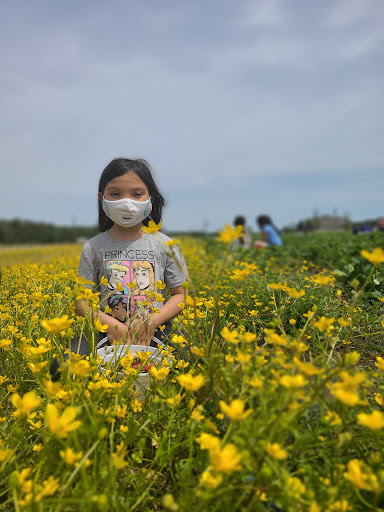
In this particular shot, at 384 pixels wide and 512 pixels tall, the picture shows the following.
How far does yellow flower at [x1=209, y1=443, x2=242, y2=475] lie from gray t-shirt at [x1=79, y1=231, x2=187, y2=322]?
4.74 feet

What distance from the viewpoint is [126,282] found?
89.1 inches

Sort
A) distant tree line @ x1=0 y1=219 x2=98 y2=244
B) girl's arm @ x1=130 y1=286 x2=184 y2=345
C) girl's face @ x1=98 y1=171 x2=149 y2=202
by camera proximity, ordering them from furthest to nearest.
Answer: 1. distant tree line @ x1=0 y1=219 x2=98 y2=244
2. girl's face @ x1=98 y1=171 x2=149 y2=202
3. girl's arm @ x1=130 y1=286 x2=184 y2=345

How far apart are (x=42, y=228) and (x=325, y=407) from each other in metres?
52.7

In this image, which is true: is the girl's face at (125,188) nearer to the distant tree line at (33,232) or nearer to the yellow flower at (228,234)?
the yellow flower at (228,234)

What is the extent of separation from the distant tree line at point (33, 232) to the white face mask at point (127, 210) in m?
41.6

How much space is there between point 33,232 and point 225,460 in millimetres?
52062

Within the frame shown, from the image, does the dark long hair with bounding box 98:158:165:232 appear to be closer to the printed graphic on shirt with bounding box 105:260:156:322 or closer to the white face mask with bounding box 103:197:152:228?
the white face mask with bounding box 103:197:152:228

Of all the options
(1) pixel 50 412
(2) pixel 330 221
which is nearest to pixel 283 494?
(1) pixel 50 412

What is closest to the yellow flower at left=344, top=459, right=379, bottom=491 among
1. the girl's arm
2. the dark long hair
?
the girl's arm

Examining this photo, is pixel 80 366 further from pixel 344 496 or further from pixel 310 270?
pixel 310 270

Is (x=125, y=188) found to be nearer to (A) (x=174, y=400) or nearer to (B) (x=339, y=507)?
(A) (x=174, y=400)

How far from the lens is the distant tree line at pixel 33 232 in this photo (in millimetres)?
45219

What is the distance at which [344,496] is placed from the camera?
3.13 ft

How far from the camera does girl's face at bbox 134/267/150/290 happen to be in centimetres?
227
